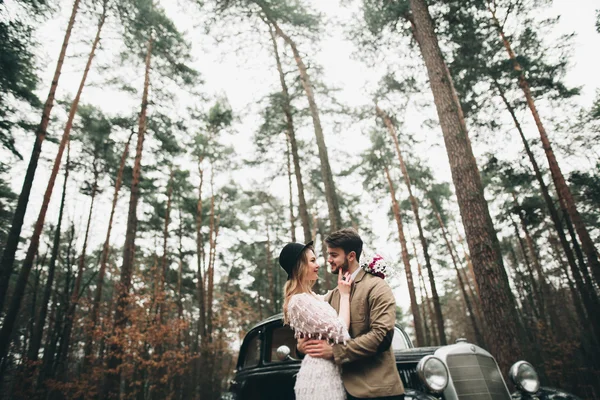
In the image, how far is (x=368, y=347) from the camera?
1.72 m

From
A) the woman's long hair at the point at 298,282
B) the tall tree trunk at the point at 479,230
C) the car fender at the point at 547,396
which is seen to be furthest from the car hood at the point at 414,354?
the tall tree trunk at the point at 479,230

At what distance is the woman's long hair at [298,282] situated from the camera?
2162 millimetres

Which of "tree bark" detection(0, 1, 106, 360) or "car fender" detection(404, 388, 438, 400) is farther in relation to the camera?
"tree bark" detection(0, 1, 106, 360)

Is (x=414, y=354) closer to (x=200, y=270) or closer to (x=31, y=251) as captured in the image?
(x=31, y=251)

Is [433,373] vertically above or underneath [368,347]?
underneath

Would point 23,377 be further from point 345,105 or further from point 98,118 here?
point 345,105

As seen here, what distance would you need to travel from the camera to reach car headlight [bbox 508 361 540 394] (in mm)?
2723

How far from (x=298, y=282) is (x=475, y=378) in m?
1.71

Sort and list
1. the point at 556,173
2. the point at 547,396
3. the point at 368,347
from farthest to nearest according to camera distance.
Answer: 1. the point at 556,173
2. the point at 547,396
3. the point at 368,347

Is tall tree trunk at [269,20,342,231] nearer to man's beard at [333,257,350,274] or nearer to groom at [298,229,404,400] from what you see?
man's beard at [333,257,350,274]

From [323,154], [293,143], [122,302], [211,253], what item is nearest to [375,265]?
[323,154]

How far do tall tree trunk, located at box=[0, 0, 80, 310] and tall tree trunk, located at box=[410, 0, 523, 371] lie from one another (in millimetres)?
10242

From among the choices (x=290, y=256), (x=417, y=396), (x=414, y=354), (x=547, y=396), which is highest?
(x=290, y=256)

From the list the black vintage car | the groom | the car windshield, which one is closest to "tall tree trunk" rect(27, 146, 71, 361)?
the black vintage car
